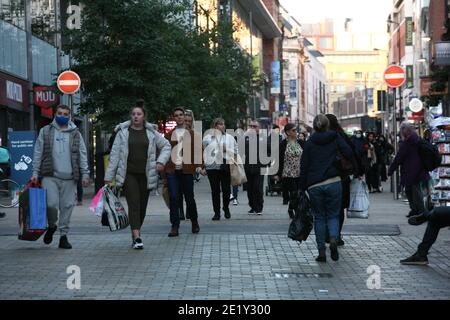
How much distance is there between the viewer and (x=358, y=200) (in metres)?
14.7

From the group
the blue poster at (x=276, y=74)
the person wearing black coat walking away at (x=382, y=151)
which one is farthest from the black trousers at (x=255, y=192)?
the blue poster at (x=276, y=74)

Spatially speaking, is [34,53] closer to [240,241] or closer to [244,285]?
[240,241]

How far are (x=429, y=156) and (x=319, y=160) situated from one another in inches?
223

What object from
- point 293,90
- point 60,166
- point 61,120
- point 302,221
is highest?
point 293,90

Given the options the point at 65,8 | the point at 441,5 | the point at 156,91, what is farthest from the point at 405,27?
the point at 156,91

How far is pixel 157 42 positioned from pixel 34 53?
27.1 ft

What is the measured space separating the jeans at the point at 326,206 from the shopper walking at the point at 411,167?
560 centimetres

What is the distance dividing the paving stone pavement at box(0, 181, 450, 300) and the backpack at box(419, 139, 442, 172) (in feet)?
3.67

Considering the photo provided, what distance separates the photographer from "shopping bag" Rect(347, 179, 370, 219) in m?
14.5

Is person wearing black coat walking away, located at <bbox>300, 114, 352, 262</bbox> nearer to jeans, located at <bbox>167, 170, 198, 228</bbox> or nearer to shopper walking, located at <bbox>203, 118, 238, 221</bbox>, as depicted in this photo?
jeans, located at <bbox>167, 170, 198, 228</bbox>

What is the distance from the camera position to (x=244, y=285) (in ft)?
32.0

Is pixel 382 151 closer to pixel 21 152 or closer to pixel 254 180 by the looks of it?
pixel 21 152

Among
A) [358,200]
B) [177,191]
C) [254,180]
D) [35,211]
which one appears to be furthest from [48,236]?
[254,180]

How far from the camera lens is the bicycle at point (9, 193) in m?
23.6
